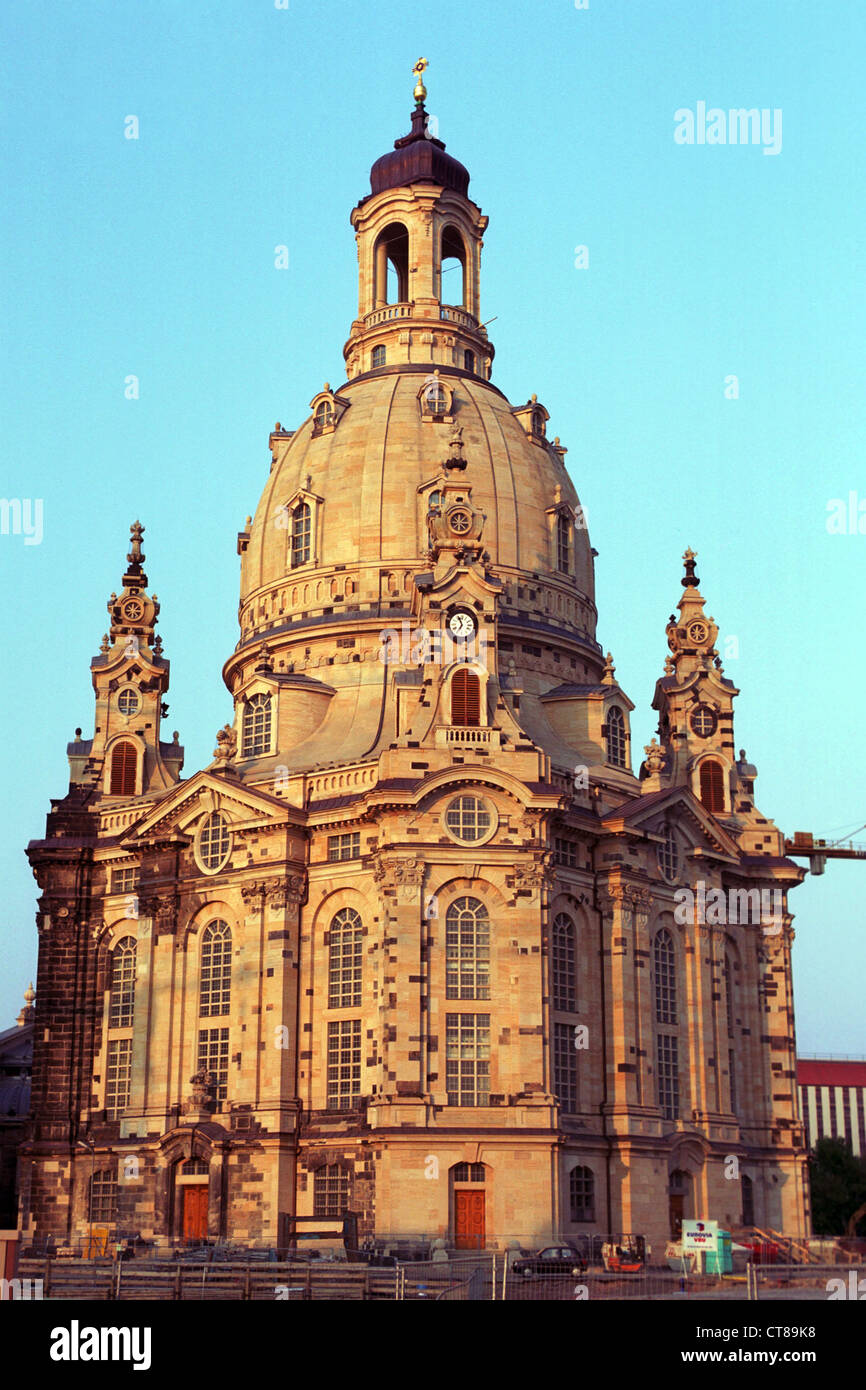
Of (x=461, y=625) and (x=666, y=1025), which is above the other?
(x=461, y=625)

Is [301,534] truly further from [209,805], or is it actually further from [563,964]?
[563,964]

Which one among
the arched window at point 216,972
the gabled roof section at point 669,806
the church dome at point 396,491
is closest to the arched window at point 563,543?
the church dome at point 396,491

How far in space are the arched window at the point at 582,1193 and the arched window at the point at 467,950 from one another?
837cm

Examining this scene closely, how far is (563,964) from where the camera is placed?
71.1m

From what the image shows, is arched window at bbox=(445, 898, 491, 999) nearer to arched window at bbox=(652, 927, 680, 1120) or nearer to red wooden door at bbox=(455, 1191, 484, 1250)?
red wooden door at bbox=(455, 1191, 484, 1250)

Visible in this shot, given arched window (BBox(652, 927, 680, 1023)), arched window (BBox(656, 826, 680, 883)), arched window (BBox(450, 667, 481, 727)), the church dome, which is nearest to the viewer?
arched window (BBox(450, 667, 481, 727))

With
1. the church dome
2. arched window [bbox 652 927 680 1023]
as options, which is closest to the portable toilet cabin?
arched window [bbox 652 927 680 1023]

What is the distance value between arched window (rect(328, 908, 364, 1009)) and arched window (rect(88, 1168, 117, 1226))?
574 inches

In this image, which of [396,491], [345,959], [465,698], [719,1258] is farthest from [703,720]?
[719,1258]

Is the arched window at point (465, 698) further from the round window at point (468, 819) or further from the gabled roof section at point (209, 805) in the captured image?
the gabled roof section at point (209, 805)

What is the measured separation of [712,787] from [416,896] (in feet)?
84.9

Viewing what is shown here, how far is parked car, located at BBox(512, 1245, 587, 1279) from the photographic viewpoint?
53812mm

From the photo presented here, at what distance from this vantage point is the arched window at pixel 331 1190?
67.2 metres

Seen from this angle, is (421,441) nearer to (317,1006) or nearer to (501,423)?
(501,423)
